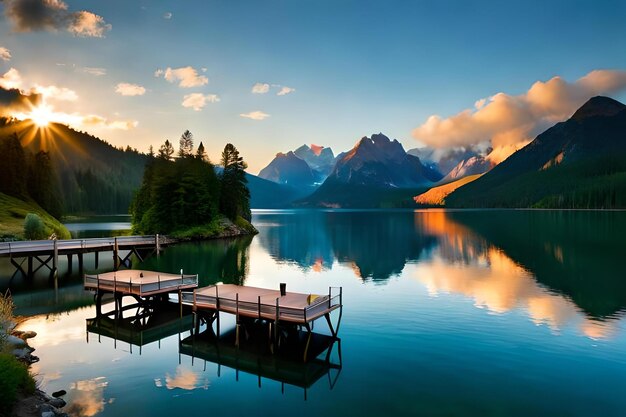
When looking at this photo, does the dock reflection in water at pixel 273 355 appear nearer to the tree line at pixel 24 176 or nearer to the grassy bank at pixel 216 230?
the grassy bank at pixel 216 230

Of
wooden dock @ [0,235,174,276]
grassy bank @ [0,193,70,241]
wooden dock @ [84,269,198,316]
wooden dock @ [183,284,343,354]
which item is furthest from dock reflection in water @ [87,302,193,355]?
grassy bank @ [0,193,70,241]

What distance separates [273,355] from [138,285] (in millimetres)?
13972

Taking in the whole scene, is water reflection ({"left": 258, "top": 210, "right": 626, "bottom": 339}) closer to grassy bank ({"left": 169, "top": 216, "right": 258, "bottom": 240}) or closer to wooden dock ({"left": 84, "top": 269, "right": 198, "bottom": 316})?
grassy bank ({"left": 169, "top": 216, "right": 258, "bottom": 240})

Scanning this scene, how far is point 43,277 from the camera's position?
53.5 metres

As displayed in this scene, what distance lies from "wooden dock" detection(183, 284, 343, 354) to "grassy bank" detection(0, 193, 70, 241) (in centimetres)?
5848

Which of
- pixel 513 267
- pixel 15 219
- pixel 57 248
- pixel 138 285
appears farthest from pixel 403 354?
pixel 15 219

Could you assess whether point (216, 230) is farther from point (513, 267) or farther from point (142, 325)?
point (142, 325)

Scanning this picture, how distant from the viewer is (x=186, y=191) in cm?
10556

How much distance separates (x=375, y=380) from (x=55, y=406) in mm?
16209

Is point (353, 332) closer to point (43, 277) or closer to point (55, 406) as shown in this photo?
point (55, 406)

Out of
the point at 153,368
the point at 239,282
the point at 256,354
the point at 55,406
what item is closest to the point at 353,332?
the point at 256,354

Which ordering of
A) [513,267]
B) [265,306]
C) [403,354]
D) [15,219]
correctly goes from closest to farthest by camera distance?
[403,354] → [265,306] → [513,267] → [15,219]

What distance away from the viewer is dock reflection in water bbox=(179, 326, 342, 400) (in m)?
24.2

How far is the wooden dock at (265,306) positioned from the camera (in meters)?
26.4
